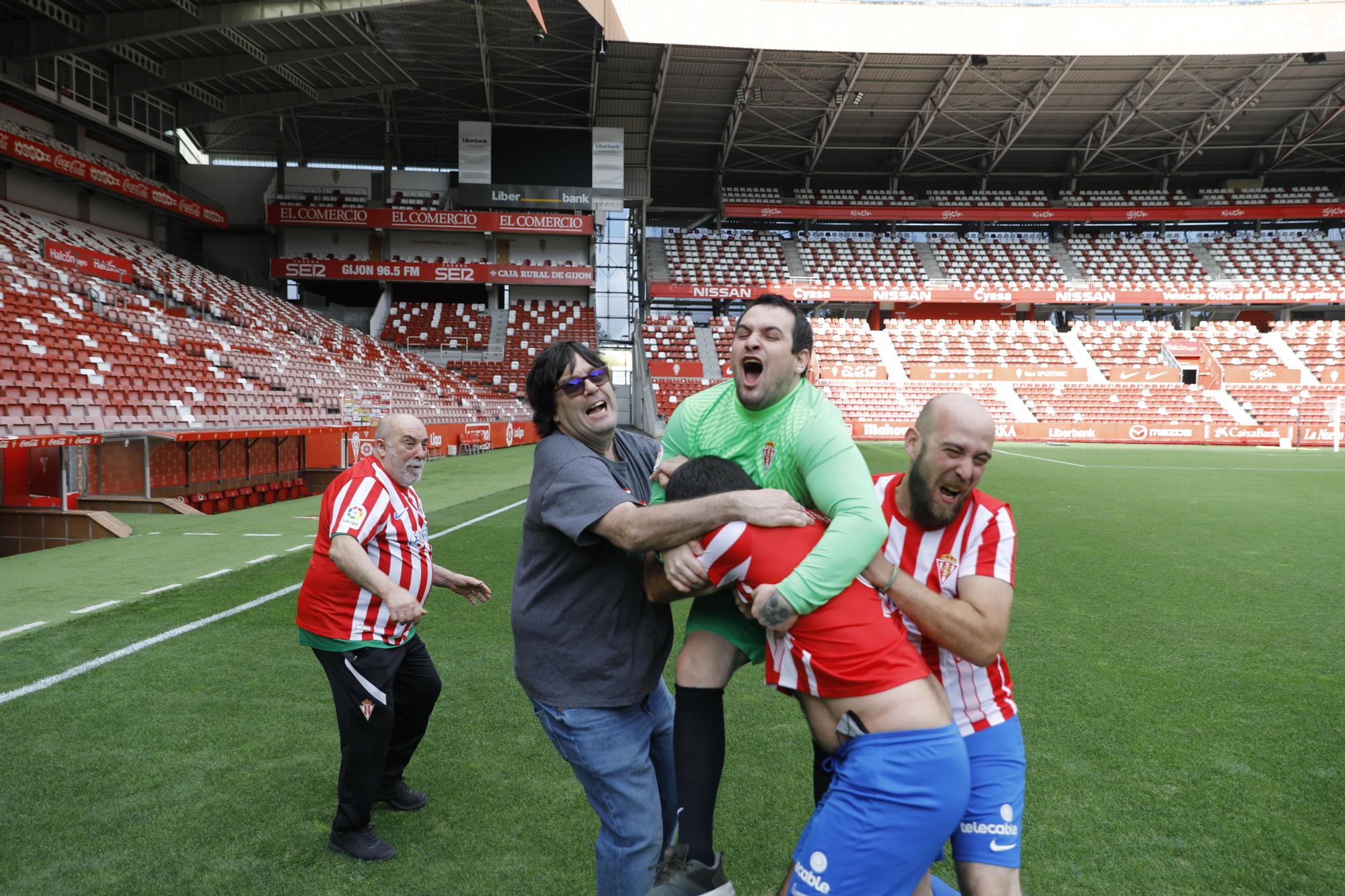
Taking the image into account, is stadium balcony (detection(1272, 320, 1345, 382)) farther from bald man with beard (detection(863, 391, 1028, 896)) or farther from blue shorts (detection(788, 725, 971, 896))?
blue shorts (detection(788, 725, 971, 896))

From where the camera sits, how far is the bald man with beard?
82.8 inches

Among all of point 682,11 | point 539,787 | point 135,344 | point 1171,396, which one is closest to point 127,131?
point 135,344

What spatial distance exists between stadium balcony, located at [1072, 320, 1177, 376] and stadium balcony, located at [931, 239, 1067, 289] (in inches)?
133

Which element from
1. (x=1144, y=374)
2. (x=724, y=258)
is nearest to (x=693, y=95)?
(x=724, y=258)

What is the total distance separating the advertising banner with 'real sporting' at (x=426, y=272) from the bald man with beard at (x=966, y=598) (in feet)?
133

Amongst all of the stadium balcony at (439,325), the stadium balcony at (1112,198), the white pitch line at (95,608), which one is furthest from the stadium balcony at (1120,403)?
the white pitch line at (95,608)

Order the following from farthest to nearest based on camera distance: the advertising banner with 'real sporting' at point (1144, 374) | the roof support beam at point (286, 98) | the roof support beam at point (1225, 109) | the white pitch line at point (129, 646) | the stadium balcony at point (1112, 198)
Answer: the stadium balcony at point (1112, 198) → the advertising banner with 'real sporting' at point (1144, 374) → the roof support beam at point (1225, 109) → the roof support beam at point (286, 98) → the white pitch line at point (129, 646)

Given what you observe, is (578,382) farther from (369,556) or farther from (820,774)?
(369,556)

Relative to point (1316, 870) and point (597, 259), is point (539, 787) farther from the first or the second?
point (597, 259)

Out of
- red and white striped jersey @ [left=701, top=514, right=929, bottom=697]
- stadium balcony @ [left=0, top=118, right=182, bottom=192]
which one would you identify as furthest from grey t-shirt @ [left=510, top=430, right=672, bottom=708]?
stadium balcony @ [left=0, top=118, right=182, bottom=192]

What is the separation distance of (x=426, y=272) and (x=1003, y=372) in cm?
2839

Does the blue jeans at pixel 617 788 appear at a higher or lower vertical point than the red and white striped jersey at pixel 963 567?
lower

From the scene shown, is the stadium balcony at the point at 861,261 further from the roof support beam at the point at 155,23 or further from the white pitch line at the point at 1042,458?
the roof support beam at the point at 155,23

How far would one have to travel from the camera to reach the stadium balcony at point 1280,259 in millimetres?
45781
